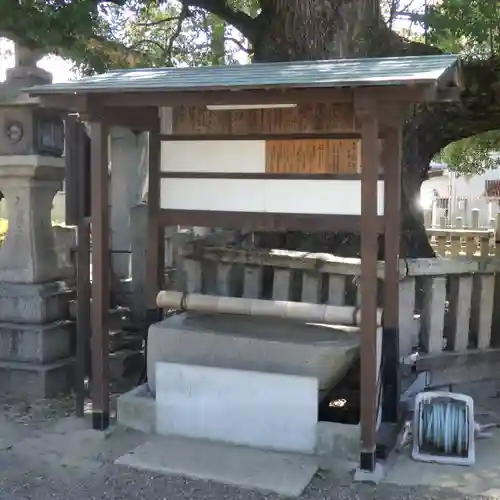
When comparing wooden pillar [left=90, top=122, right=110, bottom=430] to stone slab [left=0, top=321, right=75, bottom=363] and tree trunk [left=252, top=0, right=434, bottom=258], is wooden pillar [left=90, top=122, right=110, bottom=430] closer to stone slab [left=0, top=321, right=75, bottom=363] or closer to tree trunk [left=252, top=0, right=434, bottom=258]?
stone slab [left=0, top=321, right=75, bottom=363]

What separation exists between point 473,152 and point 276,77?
13.9 meters

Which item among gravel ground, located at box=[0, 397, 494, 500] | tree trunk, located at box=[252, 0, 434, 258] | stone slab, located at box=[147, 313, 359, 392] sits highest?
tree trunk, located at box=[252, 0, 434, 258]

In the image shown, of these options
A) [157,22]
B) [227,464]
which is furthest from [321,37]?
[227,464]

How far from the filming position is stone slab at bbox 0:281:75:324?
636 cm

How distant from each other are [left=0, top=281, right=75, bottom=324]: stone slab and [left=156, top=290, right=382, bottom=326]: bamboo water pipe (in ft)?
3.90

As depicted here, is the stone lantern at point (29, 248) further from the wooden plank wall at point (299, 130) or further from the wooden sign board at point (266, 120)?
the wooden plank wall at point (299, 130)

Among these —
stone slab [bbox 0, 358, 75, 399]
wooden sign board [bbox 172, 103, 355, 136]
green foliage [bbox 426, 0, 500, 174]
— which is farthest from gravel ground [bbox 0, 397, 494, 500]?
green foliage [bbox 426, 0, 500, 174]

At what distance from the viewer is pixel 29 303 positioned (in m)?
6.36

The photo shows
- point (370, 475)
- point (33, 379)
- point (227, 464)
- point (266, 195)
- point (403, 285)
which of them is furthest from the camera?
point (33, 379)

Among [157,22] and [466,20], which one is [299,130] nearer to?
[466,20]

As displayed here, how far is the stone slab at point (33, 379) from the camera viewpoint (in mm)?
6281

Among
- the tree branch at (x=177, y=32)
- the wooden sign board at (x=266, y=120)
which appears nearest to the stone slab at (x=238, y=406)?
the wooden sign board at (x=266, y=120)

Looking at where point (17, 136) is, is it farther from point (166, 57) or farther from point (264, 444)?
point (166, 57)

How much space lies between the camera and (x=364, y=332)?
4648 millimetres
